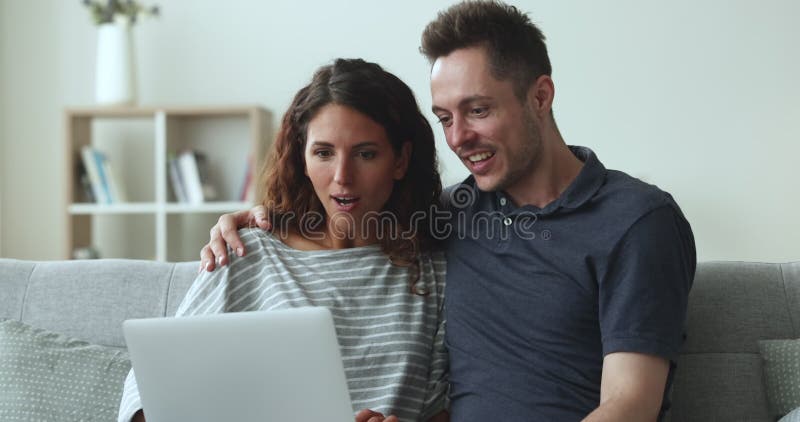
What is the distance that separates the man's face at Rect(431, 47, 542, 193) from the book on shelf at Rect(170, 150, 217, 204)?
224 centimetres

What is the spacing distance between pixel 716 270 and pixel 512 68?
624 mm

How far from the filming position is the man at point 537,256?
1.45 m

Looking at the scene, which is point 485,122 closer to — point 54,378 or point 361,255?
point 361,255

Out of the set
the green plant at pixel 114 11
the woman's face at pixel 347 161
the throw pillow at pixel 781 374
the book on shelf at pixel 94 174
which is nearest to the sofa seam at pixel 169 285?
the woman's face at pixel 347 161

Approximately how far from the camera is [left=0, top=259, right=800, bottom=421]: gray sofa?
1.78 meters

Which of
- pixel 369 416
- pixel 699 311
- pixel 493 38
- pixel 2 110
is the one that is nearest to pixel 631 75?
pixel 699 311

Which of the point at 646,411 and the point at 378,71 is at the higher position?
the point at 378,71

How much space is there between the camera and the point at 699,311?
1824 millimetres

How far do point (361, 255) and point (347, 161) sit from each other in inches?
7.9

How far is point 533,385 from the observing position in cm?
155

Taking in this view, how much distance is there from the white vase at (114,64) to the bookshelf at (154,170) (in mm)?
65

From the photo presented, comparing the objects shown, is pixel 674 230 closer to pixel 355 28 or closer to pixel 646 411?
pixel 646 411

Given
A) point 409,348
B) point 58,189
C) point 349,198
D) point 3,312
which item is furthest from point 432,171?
point 58,189

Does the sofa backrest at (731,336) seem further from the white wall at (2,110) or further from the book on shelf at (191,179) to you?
the white wall at (2,110)
